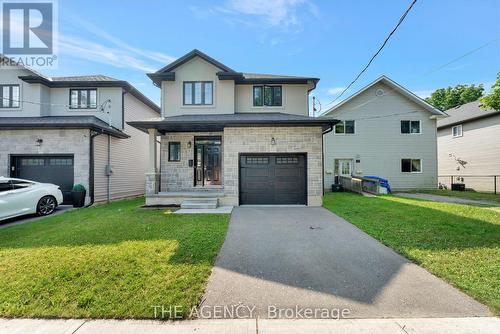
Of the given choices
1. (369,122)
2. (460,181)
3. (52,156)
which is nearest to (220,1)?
(52,156)

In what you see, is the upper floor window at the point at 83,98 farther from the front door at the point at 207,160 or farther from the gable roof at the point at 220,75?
the front door at the point at 207,160

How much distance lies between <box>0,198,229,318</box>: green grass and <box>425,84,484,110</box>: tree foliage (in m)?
38.0

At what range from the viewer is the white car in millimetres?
7418

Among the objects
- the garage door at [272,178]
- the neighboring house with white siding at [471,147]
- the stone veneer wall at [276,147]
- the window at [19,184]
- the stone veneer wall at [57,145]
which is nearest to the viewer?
the window at [19,184]

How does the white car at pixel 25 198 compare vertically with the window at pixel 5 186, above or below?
below

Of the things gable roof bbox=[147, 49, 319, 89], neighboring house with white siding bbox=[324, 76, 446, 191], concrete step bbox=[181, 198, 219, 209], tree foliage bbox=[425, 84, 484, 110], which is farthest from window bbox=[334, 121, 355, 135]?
tree foliage bbox=[425, 84, 484, 110]

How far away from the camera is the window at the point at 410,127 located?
16875 millimetres

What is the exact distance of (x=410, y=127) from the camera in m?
16.9

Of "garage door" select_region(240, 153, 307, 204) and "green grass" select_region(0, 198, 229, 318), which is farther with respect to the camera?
"garage door" select_region(240, 153, 307, 204)

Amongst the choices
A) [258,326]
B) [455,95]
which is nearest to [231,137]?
[258,326]

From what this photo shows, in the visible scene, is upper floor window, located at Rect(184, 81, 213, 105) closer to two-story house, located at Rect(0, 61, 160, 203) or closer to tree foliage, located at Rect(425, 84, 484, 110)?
two-story house, located at Rect(0, 61, 160, 203)

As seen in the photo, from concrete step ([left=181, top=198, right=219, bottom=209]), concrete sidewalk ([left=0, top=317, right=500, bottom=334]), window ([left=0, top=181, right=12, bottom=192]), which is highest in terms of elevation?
window ([left=0, top=181, right=12, bottom=192])

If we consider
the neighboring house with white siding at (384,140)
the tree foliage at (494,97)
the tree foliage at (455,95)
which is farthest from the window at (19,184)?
the tree foliage at (455,95)

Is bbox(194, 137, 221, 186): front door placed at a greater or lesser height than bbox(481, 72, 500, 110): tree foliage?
lesser
